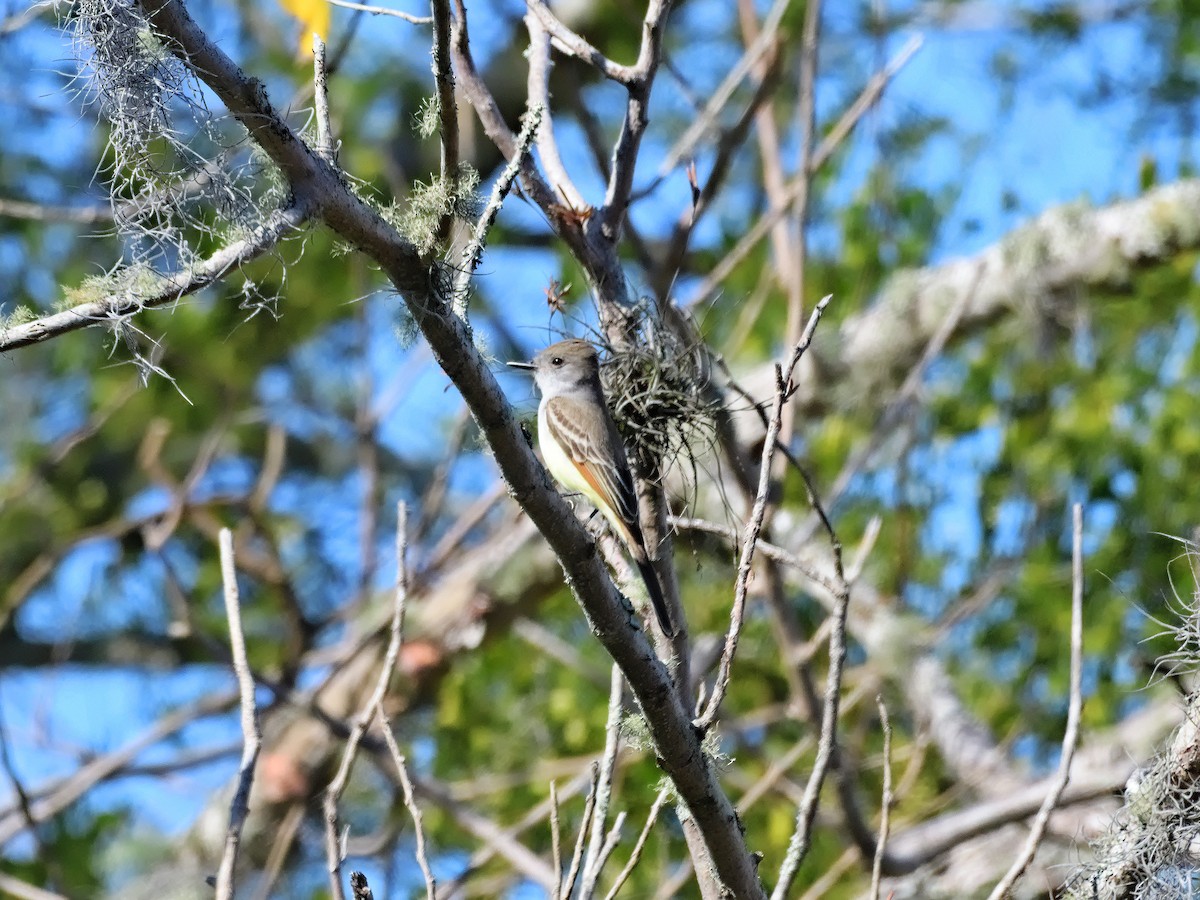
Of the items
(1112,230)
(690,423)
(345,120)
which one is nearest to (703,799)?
(690,423)

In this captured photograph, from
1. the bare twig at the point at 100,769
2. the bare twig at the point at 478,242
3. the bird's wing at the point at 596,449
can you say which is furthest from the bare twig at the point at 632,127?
the bare twig at the point at 100,769

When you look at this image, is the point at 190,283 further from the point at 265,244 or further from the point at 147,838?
the point at 147,838

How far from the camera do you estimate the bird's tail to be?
305 centimetres

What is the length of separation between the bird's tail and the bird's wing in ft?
1.08

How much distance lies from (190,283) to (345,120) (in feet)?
23.6

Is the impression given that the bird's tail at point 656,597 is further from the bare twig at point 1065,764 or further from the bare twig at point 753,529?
the bare twig at point 1065,764

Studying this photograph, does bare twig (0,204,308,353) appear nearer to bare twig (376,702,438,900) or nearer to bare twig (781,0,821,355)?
bare twig (376,702,438,900)

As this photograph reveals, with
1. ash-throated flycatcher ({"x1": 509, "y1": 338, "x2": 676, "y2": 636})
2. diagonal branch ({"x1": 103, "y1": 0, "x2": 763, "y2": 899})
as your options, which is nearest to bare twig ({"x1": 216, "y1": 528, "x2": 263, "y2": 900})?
diagonal branch ({"x1": 103, "y1": 0, "x2": 763, "y2": 899})

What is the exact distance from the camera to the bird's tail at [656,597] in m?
3.05

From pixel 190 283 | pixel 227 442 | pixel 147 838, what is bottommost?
pixel 190 283

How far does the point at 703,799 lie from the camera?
2584 millimetres

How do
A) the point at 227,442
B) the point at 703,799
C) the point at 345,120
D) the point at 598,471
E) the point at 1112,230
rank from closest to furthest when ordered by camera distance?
the point at 703,799, the point at 598,471, the point at 1112,230, the point at 345,120, the point at 227,442

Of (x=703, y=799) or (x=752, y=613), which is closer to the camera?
(x=703, y=799)

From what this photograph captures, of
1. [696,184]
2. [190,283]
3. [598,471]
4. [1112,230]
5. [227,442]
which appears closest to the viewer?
[190,283]
